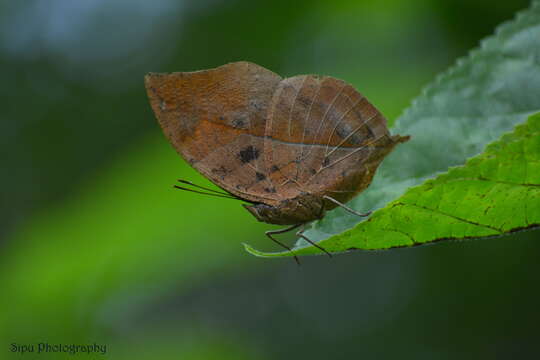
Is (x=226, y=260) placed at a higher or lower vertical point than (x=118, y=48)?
lower

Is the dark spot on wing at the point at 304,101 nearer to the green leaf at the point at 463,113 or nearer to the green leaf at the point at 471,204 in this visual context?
the green leaf at the point at 463,113

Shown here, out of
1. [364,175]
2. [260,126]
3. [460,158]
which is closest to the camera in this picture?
[460,158]

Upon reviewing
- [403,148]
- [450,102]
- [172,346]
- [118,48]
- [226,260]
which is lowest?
[172,346]

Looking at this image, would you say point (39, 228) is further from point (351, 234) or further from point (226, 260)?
point (351, 234)

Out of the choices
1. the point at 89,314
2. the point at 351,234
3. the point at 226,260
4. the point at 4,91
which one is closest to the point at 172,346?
the point at 89,314

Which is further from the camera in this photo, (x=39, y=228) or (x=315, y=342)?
(x=315, y=342)

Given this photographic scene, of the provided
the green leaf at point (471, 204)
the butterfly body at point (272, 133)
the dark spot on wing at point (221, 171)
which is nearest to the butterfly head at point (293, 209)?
the butterfly body at point (272, 133)

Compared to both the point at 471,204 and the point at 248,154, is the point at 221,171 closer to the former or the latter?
the point at 248,154
